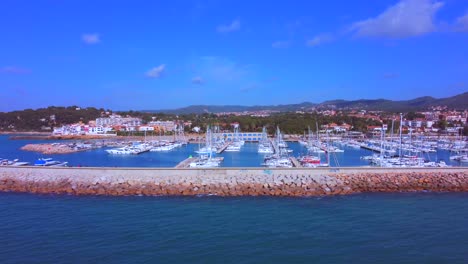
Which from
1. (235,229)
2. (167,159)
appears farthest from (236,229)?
(167,159)

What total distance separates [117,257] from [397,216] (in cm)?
944

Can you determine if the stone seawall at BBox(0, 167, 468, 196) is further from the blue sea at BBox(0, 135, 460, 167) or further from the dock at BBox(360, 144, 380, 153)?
the dock at BBox(360, 144, 380, 153)

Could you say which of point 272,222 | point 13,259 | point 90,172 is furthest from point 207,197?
point 13,259

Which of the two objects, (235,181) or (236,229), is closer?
(236,229)

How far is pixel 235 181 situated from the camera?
17844mm

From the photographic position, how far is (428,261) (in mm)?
9906

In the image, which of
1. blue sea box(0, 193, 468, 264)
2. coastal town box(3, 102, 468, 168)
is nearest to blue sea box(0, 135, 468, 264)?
blue sea box(0, 193, 468, 264)

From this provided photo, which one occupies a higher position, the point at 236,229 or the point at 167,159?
the point at 167,159

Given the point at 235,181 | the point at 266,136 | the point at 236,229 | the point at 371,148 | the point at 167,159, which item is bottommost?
the point at 236,229

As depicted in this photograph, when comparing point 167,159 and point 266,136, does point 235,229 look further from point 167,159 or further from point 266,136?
point 266,136

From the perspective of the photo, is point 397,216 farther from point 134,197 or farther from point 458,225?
point 134,197

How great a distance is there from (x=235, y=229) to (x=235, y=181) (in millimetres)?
5554

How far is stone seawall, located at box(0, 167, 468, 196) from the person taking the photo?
17312mm

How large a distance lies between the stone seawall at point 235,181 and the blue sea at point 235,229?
0.86 meters
